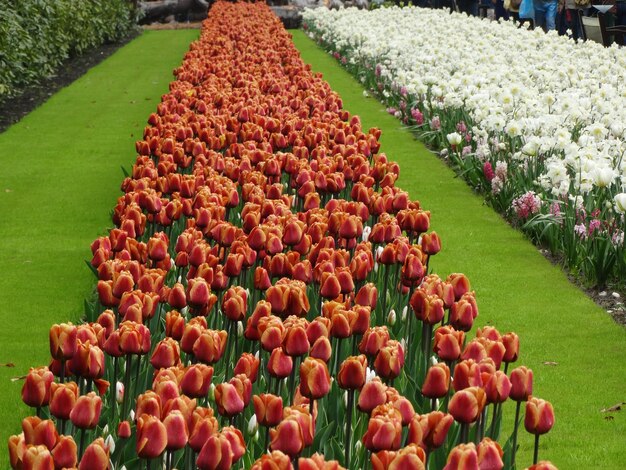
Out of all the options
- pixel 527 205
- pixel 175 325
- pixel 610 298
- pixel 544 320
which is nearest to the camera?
pixel 175 325

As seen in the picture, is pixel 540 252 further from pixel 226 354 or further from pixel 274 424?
pixel 274 424

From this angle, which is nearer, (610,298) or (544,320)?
(544,320)

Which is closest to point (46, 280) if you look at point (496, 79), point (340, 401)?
point (340, 401)

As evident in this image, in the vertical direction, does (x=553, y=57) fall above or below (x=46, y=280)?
above

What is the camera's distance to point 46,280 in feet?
25.9

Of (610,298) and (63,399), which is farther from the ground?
(63,399)

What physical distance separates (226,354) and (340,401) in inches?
28.8

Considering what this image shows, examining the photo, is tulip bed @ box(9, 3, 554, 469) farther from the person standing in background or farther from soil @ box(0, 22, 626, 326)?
the person standing in background

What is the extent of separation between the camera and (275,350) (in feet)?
11.8

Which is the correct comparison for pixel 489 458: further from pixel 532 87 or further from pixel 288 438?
pixel 532 87

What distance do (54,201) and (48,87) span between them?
10119 millimetres

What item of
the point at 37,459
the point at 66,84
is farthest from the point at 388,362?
the point at 66,84

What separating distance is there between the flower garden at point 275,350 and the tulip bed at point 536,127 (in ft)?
→ 3.24

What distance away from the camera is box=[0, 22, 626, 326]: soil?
7.28 metres
